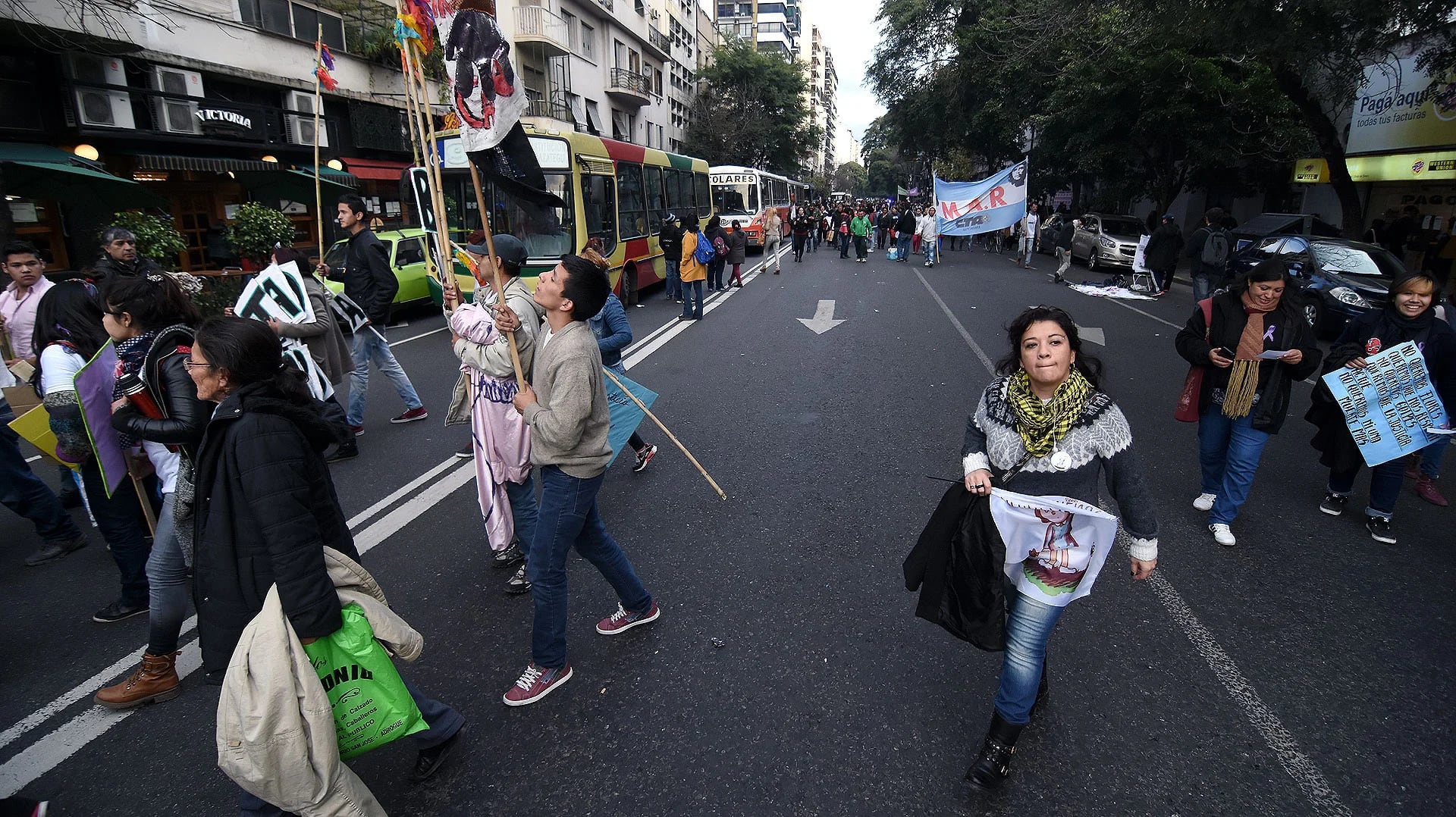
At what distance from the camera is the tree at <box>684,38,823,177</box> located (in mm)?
48906

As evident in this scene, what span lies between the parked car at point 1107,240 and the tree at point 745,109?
31302mm

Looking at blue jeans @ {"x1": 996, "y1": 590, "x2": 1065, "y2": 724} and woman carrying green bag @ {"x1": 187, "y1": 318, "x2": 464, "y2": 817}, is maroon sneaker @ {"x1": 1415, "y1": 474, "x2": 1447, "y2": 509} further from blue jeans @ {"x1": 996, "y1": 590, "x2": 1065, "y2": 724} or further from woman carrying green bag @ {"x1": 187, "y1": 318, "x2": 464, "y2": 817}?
woman carrying green bag @ {"x1": 187, "y1": 318, "x2": 464, "y2": 817}

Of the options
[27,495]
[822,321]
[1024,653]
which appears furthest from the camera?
[822,321]

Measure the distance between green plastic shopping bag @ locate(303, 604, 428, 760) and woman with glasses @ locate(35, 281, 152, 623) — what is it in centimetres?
193

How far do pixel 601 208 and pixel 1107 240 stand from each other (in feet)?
46.6

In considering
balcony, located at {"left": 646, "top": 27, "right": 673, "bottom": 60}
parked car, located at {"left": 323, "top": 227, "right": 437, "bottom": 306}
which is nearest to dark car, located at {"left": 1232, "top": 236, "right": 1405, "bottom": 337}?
parked car, located at {"left": 323, "top": 227, "right": 437, "bottom": 306}

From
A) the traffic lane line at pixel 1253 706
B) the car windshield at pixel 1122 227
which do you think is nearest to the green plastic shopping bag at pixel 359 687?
the traffic lane line at pixel 1253 706

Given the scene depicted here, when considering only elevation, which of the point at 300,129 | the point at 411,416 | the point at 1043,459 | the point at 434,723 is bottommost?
the point at 434,723

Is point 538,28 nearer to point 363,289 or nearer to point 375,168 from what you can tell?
point 375,168

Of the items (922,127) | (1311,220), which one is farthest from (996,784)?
(922,127)

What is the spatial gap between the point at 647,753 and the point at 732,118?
5129 centimetres

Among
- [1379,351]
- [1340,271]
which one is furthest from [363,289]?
[1340,271]

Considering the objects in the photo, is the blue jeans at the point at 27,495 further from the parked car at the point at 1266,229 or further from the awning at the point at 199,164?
the parked car at the point at 1266,229

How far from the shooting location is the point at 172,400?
2.76 m
